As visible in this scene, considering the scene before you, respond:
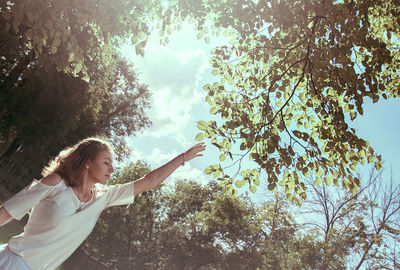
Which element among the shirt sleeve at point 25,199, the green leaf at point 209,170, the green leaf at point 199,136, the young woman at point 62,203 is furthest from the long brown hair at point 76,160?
the green leaf at point 209,170

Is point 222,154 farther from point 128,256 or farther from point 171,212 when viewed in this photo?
point 171,212

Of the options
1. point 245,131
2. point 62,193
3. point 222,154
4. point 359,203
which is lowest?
point 62,193

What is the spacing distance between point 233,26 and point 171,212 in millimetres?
26750

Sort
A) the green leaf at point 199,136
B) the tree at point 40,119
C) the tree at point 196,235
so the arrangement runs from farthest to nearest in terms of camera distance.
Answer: the tree at point 196,235
the tree at point 40,119
the green leaf at point 199,136

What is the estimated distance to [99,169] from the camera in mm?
2783

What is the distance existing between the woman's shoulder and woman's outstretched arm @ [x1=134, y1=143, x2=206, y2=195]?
67cm

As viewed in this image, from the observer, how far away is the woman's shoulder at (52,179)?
8.16ft

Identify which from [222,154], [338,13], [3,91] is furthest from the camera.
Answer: [3,91]

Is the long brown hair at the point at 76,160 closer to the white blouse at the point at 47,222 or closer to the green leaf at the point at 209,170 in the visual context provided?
the white blouse at the point at 47,222

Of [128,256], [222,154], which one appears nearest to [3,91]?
[128,256]

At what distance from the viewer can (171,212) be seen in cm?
3102

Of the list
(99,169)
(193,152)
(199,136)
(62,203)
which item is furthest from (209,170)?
(62,203)

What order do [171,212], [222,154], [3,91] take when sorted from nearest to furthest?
[222,154] < [3,91] < [171,212]

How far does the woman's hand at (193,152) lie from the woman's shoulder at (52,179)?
1100mm
